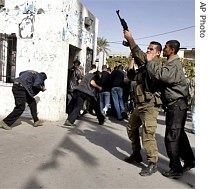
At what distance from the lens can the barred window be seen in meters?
8.43

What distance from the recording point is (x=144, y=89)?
13.8ft

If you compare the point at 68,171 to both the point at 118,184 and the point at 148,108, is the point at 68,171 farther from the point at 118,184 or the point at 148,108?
the point at 148,108

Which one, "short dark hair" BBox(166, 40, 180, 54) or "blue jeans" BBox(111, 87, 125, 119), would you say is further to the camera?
"blue jeans" BBox(111, 87, 125, 119)

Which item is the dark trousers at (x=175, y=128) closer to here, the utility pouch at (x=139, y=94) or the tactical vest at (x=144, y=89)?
the tactical vest at (x=144, y=89)

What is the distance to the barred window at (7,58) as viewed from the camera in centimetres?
843

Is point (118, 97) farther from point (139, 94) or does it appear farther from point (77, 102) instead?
point (139, 94)

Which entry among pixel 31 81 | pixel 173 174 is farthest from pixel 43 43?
pixel 173 174

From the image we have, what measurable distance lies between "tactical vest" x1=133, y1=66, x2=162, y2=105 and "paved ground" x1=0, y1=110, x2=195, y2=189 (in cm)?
104

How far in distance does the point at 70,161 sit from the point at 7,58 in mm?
4842

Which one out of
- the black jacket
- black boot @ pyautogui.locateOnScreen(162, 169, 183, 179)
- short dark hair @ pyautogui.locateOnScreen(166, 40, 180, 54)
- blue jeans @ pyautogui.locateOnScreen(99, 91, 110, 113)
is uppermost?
short dark hair @ pyautogui.locateOnScreen(166, 40, 180, 54)

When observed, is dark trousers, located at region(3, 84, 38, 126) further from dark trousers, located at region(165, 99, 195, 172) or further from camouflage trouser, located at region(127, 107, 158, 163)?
dark trousers, located at region(165, 99, 195, 172)

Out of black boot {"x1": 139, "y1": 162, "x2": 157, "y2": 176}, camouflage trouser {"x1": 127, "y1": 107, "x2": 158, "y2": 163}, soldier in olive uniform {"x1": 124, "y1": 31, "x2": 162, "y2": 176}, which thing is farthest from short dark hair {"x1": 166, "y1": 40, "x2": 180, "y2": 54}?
black boot {"x1": 139, "y1": 162, "x2": 157, "y2": 176}

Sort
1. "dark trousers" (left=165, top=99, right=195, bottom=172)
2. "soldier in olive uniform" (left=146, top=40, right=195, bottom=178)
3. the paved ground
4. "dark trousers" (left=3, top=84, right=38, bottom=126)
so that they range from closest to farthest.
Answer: the paved ground
"soldier in olive uniform" (left=146, top=40, right=195, bottom=178)
"dark trousers" (left=165, top=99, right=195, bottom=172)
"dark trousers" (left=3, top=84, right=38, bottom=126)
